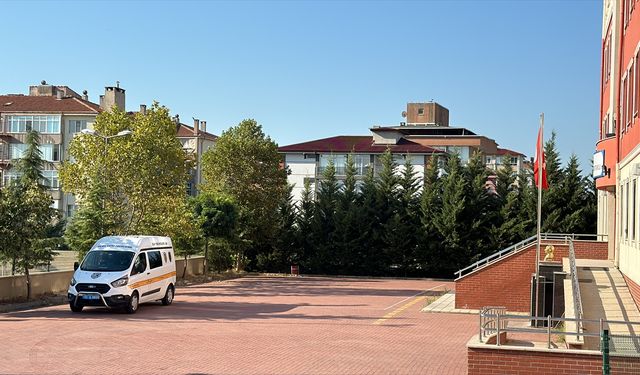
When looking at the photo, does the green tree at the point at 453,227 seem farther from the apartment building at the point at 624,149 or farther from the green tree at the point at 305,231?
the apartment building at the point at 624,149

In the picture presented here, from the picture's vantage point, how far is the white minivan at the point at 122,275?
77.7ft

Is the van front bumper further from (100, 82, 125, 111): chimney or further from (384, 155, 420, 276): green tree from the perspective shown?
(100, 82, 125, 111): chimney

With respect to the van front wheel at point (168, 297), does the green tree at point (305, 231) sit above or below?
above

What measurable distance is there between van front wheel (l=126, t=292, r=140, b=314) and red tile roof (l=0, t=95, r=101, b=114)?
48.0 metres

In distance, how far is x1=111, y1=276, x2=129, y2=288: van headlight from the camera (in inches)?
936

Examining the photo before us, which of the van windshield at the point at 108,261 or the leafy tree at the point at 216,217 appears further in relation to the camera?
the leafy tree at the point at 216,217

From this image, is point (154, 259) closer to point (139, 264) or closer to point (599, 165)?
point (139, 264)

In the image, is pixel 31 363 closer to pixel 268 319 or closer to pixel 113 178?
pixel 268 319

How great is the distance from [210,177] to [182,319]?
88.9 feet

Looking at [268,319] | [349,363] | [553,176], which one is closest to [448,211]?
[553,176]

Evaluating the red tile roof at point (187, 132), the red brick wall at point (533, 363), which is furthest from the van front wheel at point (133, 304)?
the red tile roof at point (187, 132)

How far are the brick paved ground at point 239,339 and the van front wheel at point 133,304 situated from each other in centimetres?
26

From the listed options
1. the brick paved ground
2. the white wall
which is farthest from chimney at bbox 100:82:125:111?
the white wall

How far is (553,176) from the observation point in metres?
50.0
